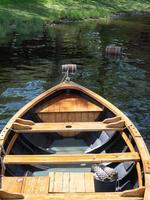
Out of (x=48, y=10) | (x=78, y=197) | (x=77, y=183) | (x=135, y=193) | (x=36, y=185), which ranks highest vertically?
(x=48, y=10)

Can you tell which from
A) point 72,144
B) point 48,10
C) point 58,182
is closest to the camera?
point 58,182

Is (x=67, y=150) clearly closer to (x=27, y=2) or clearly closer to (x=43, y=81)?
(x=43, y=81)

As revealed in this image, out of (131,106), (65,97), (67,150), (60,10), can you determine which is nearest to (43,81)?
(131,106)

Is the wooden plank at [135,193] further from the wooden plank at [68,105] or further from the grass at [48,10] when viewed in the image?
the grass at [48,10]

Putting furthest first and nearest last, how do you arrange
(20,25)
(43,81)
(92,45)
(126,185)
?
(20,25) < (92,45) < (43,81) < (126,185)

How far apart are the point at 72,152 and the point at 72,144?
69 centimetres

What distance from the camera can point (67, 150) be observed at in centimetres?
1588

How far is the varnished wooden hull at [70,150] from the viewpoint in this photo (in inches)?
443

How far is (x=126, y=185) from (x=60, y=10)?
46.2m

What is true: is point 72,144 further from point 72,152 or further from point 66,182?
point 66,182

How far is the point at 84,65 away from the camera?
3312cm

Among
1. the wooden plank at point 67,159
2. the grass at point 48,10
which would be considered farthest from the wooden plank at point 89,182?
the grass at point 48,10

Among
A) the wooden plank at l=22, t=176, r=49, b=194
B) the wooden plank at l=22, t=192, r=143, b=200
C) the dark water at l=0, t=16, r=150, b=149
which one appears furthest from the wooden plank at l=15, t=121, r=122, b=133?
the dark water at l=0, t=16, r=150, b=149

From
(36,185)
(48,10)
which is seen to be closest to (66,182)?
(36,185)
